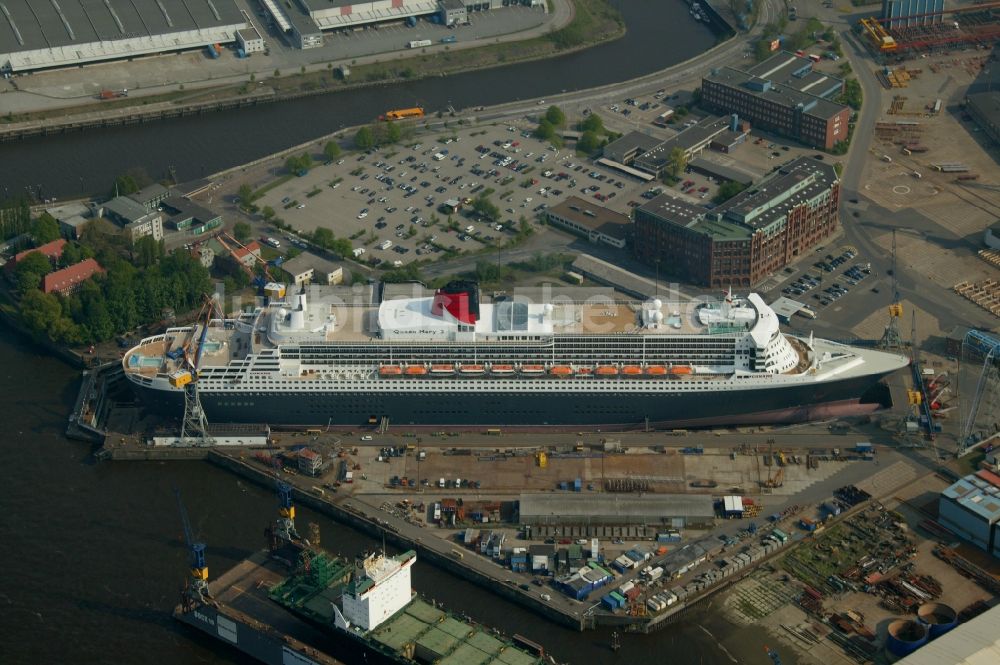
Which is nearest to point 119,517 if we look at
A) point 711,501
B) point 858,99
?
point 711,501

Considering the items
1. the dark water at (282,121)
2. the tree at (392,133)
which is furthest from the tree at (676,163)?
the tree at (392,133)

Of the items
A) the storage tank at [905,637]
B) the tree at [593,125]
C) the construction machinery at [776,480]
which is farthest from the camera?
the tree at [593,125]

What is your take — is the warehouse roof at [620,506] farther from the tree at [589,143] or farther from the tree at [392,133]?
the tree at [392,133]

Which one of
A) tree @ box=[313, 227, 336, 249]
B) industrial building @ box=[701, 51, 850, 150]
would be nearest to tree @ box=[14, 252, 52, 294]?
tree @ box=[313, 227, 336, 249]

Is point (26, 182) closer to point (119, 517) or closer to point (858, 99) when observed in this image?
point (119, 517)

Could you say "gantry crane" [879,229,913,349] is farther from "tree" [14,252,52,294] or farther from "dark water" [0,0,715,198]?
"tree" [14,252,52,294]

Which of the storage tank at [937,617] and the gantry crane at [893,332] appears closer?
the storage tank at [937,617]
